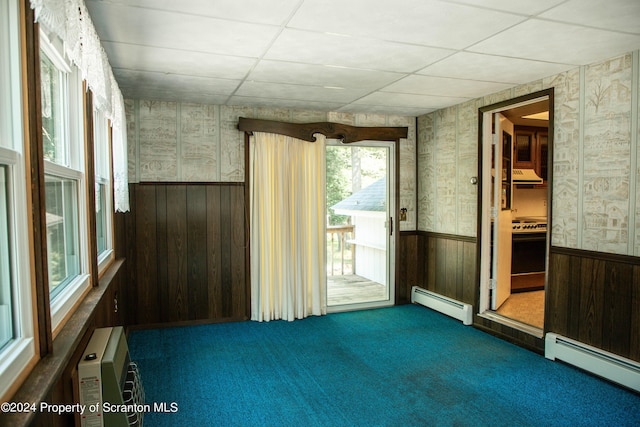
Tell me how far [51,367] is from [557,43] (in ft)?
10.5

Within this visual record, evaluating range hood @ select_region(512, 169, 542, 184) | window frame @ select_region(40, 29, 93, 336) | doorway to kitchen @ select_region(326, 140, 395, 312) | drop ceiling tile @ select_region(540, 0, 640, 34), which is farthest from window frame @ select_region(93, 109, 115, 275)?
range hood @ select_region(512, 169, 542, 184)

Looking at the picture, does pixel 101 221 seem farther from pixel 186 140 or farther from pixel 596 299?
pixel 596 299

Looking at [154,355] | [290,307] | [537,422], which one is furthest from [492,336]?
[154,355]

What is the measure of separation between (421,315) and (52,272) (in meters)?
3.78

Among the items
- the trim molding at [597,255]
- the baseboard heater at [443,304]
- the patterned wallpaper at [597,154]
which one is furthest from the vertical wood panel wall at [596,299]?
the baseboard heater at [443,304]

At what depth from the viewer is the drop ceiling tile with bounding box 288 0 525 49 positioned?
215cm

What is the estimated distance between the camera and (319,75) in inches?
133

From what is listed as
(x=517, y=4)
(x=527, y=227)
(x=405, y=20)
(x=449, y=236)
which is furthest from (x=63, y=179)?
(x=527, y=227)

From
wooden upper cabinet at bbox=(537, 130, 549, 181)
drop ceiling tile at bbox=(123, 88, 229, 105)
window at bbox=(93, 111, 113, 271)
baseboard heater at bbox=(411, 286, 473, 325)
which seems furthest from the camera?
wooden upper cabinet at bbox=(537, 130, 549, 181)

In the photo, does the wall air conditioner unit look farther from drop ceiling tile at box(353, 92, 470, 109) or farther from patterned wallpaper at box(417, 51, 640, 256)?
patterned wallpaper at box(417, 51, 640, 256)

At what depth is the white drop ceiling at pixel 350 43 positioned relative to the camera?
218 centimetres

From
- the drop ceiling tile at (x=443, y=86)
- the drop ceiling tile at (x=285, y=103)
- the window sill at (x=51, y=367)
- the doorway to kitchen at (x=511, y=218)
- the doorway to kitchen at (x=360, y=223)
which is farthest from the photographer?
the doorway to kitchen at (x=360, y=223)

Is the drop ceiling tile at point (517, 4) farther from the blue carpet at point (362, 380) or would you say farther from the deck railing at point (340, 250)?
the deck railing at point (340, 250)

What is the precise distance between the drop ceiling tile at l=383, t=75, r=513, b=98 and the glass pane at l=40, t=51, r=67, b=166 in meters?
2.54
